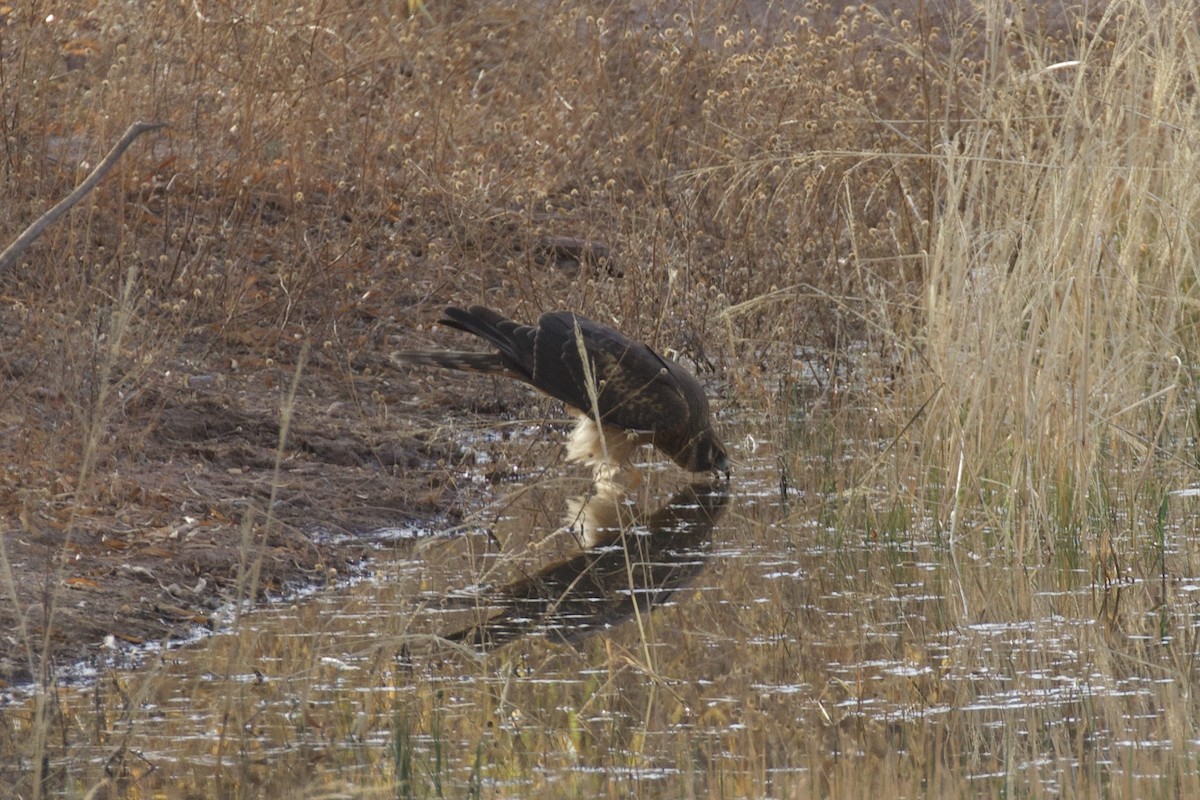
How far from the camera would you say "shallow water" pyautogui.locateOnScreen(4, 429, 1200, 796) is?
10.9 feet

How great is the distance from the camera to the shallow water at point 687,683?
3328mm

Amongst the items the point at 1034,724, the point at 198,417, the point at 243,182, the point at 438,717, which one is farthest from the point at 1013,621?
the point at 243,182

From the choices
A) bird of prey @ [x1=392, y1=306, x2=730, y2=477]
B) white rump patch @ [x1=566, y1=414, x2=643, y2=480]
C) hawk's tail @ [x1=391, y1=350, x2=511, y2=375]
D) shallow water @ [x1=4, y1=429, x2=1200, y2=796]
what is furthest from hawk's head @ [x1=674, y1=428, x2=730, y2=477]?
shallow water @ [x1=4, y1=429, x2=1200, y2=796]

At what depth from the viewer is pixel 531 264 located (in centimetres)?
745

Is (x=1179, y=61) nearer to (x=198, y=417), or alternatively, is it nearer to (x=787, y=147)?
(x=787, y=147)

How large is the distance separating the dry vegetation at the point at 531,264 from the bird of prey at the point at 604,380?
32 cm

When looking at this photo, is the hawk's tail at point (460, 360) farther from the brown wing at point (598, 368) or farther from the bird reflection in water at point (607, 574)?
the bird reflection in water at point (607, 574)

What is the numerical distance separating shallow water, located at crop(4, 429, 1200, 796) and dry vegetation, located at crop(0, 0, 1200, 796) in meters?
0.27

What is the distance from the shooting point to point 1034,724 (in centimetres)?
358

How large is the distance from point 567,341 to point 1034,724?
3010 mm

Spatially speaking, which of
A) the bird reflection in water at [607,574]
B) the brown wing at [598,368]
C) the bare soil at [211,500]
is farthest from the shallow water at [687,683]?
the brown wing at [598,368]

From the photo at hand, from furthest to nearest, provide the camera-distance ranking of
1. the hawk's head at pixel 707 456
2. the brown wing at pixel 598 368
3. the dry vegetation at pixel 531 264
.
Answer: the hawk's head at pixel 707 456, the brown wing at pixel 598 368, the dry vegetation at pixel 531 264

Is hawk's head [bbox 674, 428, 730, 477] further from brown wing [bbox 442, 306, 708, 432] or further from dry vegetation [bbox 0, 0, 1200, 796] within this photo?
dry vegetation [bbox 0, 0, 1200, 796]

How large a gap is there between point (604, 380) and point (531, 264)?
4.54 feet
